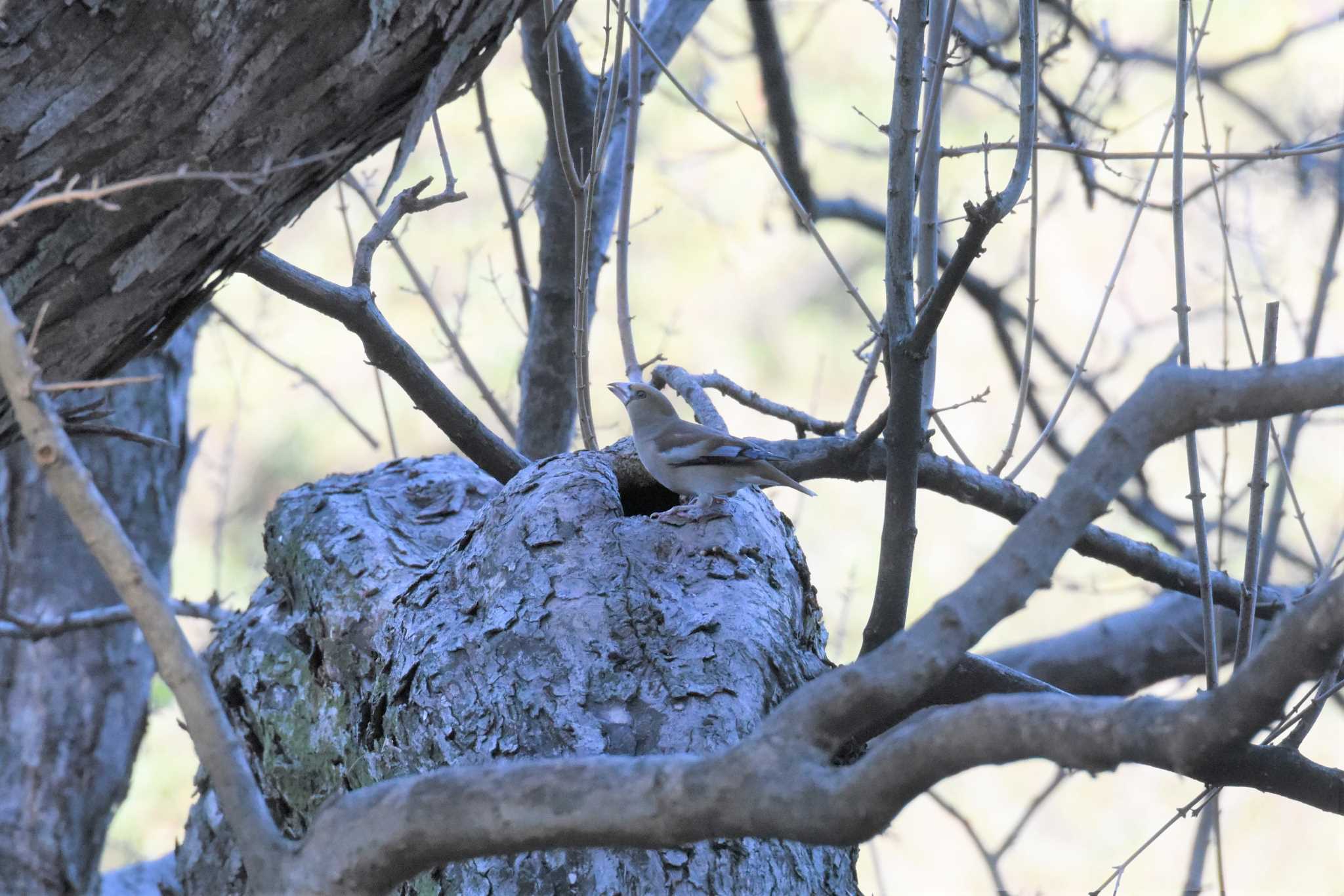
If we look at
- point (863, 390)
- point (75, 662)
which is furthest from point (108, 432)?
point (75, 662)

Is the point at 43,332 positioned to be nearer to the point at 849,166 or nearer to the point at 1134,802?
the point at 849,166

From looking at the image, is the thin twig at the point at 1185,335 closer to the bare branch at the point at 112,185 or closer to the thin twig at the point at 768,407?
the thin twig at the point at 768,407

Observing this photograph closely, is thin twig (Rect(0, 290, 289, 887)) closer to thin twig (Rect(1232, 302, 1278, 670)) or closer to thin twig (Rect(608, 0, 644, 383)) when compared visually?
thin twig (Rect(1232, 302, 1278, 670))

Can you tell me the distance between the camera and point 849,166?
8570mm

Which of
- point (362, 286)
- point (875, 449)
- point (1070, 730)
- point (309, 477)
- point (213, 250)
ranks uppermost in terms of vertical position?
point (309, 477)

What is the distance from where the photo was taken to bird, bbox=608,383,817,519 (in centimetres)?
314

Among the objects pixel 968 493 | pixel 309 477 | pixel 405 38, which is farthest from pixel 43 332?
pixel 309 477

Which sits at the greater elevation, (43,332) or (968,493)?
(968,493)

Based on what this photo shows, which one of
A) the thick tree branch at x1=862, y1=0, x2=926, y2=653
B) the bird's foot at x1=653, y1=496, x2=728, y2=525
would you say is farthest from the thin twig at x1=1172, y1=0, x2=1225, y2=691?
the bird's foot at x1=653, y1=496, x2=728, y2=525

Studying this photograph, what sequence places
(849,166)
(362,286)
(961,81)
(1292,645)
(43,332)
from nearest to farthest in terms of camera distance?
1. (1292,645)
2. (43,332)
3. (362,286)
4. (961,81)
5. (849,166)

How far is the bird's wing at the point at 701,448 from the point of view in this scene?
3170 mm

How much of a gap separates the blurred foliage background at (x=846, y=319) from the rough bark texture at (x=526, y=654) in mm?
2590

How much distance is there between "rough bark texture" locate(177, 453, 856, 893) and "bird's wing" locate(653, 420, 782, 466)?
0.39 ft

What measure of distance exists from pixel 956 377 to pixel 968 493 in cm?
594
